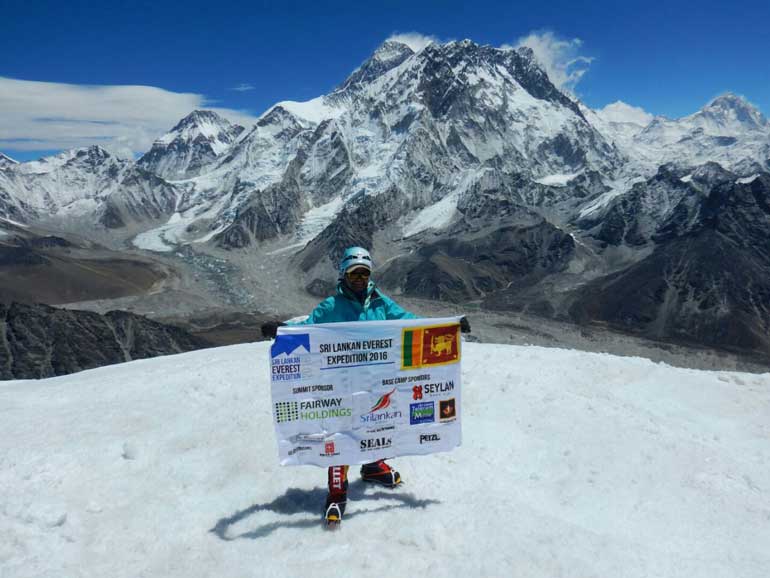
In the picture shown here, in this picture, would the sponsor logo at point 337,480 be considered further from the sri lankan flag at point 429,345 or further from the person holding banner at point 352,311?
the sri lankan flag at point 429,345

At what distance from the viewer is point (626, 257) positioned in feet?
597

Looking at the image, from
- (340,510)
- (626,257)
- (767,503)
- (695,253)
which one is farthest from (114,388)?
(626,257)

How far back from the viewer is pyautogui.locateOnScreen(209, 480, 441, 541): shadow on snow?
717 centimetres

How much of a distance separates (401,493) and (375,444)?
2.76 ft

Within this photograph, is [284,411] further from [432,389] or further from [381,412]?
[432,389]

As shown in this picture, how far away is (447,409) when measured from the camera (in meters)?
8.17

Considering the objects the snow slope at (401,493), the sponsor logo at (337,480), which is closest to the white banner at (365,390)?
the sponsor logo at (337,480)

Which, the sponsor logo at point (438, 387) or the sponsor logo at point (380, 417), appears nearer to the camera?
the sponsor logo at point (380, 417)

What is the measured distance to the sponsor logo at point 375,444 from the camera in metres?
7.80

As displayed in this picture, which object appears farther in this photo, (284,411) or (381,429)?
(381,429)

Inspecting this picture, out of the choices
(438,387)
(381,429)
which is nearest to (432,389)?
(438,387)

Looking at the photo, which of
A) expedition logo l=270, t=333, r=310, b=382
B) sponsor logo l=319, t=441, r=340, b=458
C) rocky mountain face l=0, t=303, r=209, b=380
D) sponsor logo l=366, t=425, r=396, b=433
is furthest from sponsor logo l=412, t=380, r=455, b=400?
rocky mountain face l=0, t=303, r=209, b=380

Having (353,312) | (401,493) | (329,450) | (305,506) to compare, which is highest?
(353,312)

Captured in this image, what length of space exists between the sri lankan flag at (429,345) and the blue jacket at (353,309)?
0.32m
